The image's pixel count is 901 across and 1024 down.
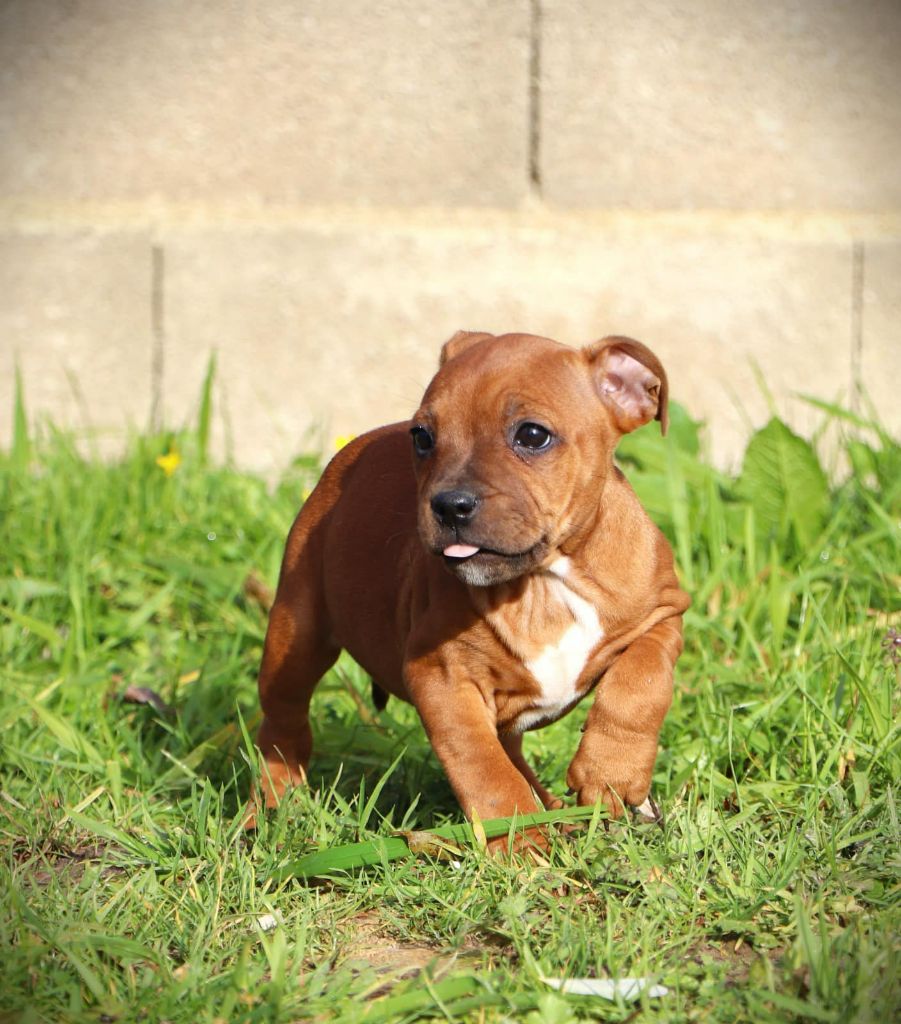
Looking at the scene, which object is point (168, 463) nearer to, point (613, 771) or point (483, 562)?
point (483, 562)

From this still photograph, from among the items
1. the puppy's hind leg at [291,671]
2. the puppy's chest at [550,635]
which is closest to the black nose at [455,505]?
the puppy's chest at [550,635]

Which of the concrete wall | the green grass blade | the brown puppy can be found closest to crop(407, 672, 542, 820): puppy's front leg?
the brown puppy

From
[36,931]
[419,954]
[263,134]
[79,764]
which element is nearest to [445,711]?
[419,954]

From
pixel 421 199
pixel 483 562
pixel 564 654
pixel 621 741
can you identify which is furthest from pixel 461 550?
pixel 421 199

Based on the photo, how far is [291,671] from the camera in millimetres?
3820

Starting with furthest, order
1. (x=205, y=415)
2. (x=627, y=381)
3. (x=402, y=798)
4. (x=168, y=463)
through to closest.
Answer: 1. (x=205, y=415)
2. (x=168, y=463)
3. (x=402, y=798)
4. (x=627, y=381)

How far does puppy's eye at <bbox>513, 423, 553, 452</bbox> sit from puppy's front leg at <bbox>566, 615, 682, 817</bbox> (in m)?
0.57

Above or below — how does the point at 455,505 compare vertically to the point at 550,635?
above

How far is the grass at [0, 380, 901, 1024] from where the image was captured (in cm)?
265

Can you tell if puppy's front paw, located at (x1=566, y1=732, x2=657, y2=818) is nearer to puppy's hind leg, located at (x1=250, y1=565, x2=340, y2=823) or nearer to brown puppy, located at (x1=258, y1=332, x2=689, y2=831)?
brown puppy, located at (x1=258, y1=332, x2=689, y2=831)

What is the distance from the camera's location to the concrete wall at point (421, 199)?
6.01 metres

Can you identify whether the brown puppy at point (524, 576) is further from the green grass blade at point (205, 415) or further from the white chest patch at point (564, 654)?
the green grass blade at point (205, 415)

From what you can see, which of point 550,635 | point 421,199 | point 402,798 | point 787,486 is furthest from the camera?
point 421,199

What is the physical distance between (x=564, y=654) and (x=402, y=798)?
0.83 m
